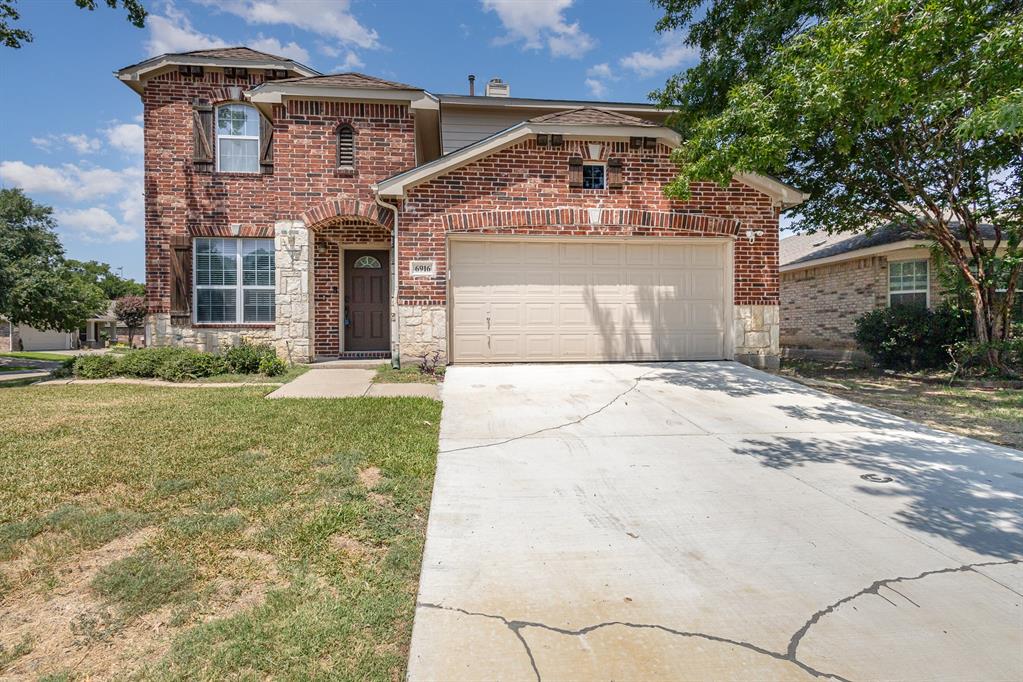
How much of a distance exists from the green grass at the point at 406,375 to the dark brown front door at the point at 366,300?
3.02 metres

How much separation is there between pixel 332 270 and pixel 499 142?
502 cm

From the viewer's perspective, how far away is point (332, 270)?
11898mm

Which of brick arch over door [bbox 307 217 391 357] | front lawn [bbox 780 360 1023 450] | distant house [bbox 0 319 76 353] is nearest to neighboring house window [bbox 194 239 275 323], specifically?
brick arch over door [bbox 307 217 391 357]

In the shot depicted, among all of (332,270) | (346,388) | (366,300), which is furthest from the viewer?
(366,300)

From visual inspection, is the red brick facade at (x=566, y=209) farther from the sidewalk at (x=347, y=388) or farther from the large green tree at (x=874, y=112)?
the sidewalk at (x=347, y=388)

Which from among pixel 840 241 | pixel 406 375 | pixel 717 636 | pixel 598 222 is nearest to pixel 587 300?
pixel 598 222

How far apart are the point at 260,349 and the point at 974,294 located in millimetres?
13844

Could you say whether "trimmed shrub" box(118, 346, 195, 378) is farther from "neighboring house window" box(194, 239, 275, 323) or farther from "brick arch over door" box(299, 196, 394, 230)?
"brick arch over door" box(299, 196, 394, 230)

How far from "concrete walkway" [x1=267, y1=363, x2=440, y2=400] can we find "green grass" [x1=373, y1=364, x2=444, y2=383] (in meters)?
0.18

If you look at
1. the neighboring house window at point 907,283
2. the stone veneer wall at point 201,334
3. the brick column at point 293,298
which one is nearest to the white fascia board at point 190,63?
the brick column at point 293,298

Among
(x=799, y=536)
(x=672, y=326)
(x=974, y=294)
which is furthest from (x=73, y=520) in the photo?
(x=974, y=294)

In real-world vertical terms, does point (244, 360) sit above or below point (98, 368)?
above

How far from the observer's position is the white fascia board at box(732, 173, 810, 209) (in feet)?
31.7

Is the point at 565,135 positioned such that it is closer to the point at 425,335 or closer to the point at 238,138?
the point at 425,335
